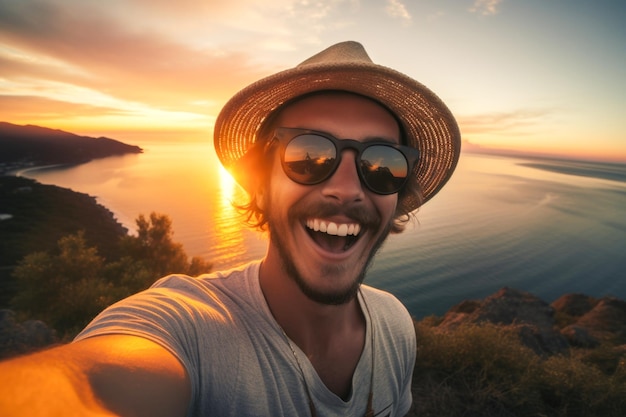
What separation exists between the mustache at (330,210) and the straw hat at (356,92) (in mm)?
802

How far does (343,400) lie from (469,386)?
7126mm

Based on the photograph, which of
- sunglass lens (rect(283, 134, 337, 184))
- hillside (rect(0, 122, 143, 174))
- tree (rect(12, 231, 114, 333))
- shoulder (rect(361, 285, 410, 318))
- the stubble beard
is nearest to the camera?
the stubble beard

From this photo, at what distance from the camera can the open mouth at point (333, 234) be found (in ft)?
6.13

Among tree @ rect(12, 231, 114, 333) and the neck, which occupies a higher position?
the neck

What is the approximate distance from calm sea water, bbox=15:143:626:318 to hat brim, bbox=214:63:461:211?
69.6ft

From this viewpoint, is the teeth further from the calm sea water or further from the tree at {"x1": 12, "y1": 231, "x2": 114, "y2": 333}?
the calm sea water

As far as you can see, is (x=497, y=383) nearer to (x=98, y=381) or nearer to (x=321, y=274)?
(x=321, y=274)

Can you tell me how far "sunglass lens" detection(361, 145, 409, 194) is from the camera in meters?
1.97

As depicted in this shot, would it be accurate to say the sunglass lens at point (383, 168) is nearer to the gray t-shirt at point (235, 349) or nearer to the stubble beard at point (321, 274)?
the stubble beard at point (321, 274)

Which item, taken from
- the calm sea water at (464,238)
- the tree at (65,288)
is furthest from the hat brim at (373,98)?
the calm sea water at (464,238)

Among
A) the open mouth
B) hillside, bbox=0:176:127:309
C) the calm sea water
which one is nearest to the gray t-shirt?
the open mouth

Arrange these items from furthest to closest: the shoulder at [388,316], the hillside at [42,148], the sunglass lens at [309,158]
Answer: the hillside at [42,148] < the shoulder at [388,316] < the sunglass lens at [309,158]

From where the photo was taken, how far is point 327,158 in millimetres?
1920

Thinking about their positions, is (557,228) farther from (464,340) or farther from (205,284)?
(205,284)
